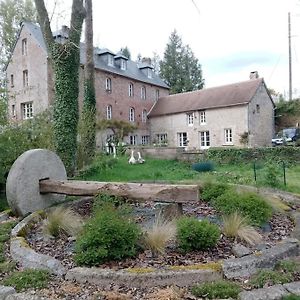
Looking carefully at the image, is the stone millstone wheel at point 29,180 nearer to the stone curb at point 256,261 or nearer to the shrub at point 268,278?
the stone curb at point 256,261

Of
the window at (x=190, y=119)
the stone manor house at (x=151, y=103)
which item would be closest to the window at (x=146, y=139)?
the stone manor house at (x=151, y=103)

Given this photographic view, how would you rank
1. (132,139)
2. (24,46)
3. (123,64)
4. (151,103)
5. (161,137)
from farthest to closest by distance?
(151,103) < (161,137) < (123,64) < (132,139) < (24,46)

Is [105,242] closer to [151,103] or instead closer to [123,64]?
[123,64]

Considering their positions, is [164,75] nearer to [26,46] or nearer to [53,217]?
[26,46]

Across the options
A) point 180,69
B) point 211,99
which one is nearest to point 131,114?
point 211,99

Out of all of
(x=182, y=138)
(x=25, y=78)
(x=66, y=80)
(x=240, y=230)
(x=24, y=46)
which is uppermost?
(x=24, y=46)

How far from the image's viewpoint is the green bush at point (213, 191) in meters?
7.34

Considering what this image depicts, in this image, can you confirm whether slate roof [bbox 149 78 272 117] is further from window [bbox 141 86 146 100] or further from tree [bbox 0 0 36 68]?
tree [bbox 0 0 36 68]

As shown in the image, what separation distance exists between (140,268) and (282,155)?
49.3 feet

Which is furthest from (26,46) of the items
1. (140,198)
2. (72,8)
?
(140,198)

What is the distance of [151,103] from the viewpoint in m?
39.0

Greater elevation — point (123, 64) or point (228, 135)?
point (123, 64)

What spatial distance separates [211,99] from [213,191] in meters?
27.4

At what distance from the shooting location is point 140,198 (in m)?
5.90
